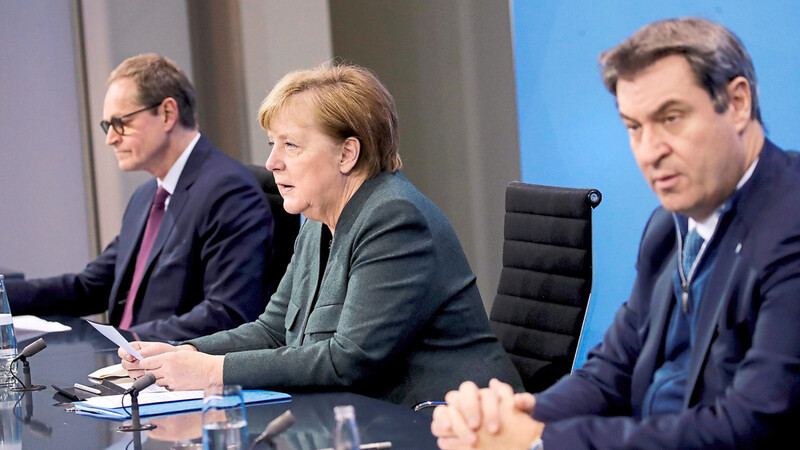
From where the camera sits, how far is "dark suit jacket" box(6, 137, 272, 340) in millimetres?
3428

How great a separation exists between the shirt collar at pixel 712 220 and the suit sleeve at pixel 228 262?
2119 mm

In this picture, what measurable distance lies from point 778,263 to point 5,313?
2.08 m

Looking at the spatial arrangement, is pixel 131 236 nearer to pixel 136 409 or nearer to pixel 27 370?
pixel 27 370

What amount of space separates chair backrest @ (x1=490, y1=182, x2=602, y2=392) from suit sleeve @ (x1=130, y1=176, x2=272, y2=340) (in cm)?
104

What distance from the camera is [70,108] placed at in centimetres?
594

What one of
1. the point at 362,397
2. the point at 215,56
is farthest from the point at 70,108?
the point at 362,397

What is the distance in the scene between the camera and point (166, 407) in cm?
209

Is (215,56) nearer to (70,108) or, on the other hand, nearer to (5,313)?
(70,108)

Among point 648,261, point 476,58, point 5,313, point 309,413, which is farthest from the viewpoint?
point 476,58

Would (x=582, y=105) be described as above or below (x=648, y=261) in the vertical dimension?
above

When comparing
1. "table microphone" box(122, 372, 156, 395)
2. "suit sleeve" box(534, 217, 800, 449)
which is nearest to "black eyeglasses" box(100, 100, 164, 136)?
"table microphone" box(122, 372, 156, 395)

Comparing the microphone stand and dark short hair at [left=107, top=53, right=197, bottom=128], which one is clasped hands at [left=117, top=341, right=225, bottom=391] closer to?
the microphone stand

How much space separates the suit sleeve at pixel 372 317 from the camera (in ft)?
7.34

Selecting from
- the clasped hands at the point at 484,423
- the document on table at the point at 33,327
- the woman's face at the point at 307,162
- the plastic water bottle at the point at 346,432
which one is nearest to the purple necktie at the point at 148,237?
the document on table at the point at 33,327
